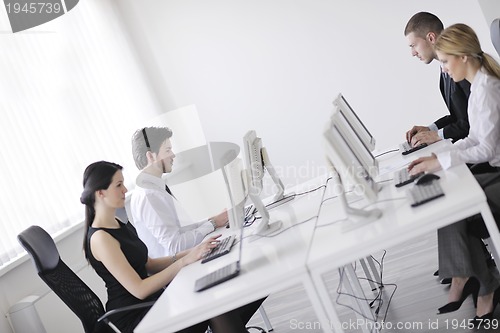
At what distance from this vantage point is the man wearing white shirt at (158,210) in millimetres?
3971

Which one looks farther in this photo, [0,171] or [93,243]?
[0,171]

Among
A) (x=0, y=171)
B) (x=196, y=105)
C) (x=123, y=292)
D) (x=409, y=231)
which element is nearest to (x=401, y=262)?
(x=123, y=292)

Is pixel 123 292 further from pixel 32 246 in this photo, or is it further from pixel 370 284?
pixel 370 284

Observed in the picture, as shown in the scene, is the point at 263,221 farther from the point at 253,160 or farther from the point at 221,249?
the point at 253,160

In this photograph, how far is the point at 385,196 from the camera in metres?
2.93

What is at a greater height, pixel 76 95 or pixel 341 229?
pixel 76 95

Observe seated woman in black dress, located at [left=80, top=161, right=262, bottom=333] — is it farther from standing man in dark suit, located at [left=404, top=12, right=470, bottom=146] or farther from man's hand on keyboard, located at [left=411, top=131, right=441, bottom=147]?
standing man in dark suit, located at [left=404, top=12, right=470, bottom=146]

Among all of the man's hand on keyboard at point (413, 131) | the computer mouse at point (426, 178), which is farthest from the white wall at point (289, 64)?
the computer mouse at point (426, 178)

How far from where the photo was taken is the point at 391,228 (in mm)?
2381

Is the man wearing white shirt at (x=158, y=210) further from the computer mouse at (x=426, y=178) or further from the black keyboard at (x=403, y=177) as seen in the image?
the computer mouse at (x=426, y=178)

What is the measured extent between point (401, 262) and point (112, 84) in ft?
10.9

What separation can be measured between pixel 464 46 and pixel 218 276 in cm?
150

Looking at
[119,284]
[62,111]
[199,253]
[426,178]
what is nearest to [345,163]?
[426,178]

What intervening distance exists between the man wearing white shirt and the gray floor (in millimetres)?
821
